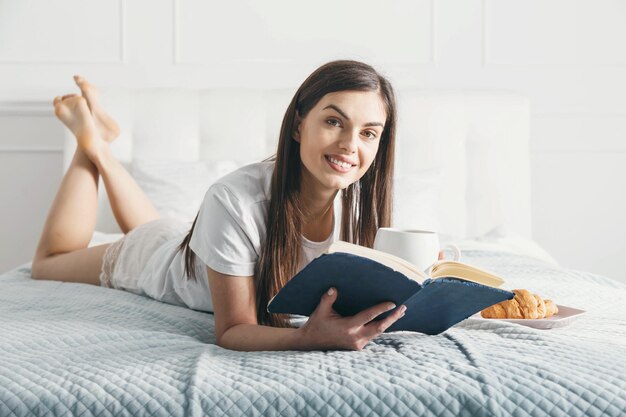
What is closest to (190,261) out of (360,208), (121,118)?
(360,208)

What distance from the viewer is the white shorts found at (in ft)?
6.64

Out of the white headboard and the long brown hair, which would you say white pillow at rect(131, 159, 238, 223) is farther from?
the long brown hair

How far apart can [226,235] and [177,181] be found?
141 cm

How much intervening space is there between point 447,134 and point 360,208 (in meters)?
1.42

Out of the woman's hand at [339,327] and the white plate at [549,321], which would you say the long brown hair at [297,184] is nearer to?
the woman's hand at [339,327]

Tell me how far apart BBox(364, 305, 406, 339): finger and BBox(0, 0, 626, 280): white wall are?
83.9 inches

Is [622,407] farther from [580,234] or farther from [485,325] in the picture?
[580,234]

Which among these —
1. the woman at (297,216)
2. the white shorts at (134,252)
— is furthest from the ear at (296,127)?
the white shorts at (134,252)

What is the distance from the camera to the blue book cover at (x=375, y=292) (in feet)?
3.60

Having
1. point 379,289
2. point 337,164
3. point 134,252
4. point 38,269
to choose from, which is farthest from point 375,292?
point 38,269

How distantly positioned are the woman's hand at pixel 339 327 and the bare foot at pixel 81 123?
145 centimetres

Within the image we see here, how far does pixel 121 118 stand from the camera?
2955mm

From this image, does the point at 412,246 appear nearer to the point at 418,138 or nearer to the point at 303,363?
the point at 303,363

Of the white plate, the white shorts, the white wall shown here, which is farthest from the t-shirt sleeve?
the white wall
